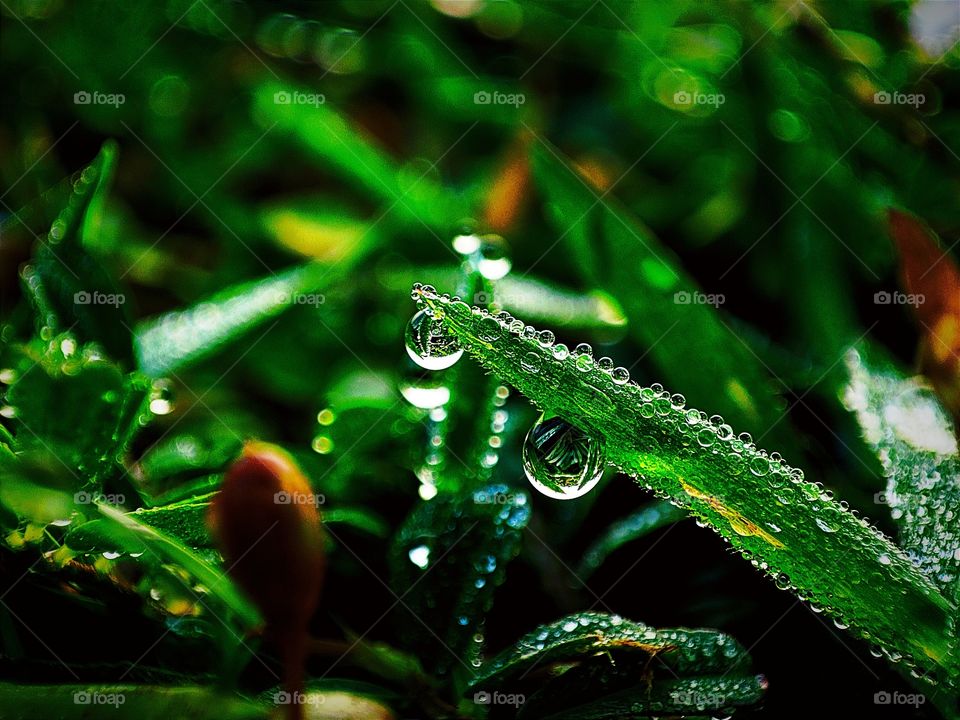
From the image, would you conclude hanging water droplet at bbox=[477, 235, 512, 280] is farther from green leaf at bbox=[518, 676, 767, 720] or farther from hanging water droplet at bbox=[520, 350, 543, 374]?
green leaf at bbox=[518, 676, 767, 720]

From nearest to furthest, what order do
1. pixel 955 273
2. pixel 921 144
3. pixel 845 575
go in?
pixel 845 575, pixel 955 273, pixel 921 144

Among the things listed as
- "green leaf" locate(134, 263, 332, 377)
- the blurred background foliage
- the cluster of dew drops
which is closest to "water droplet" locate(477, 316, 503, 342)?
the cluster of dew drops

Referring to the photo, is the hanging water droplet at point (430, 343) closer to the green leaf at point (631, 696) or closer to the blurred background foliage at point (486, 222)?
the blurred background foliage at point (486, 222)

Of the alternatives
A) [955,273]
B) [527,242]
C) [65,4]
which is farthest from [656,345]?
[65,4]

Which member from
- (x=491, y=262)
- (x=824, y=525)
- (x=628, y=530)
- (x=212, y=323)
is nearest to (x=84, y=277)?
(x=212, y=323)

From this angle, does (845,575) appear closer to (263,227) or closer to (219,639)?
(219,639)

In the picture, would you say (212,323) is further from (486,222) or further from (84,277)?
(486,222)

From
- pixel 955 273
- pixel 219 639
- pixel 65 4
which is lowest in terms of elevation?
pixel 219 639
